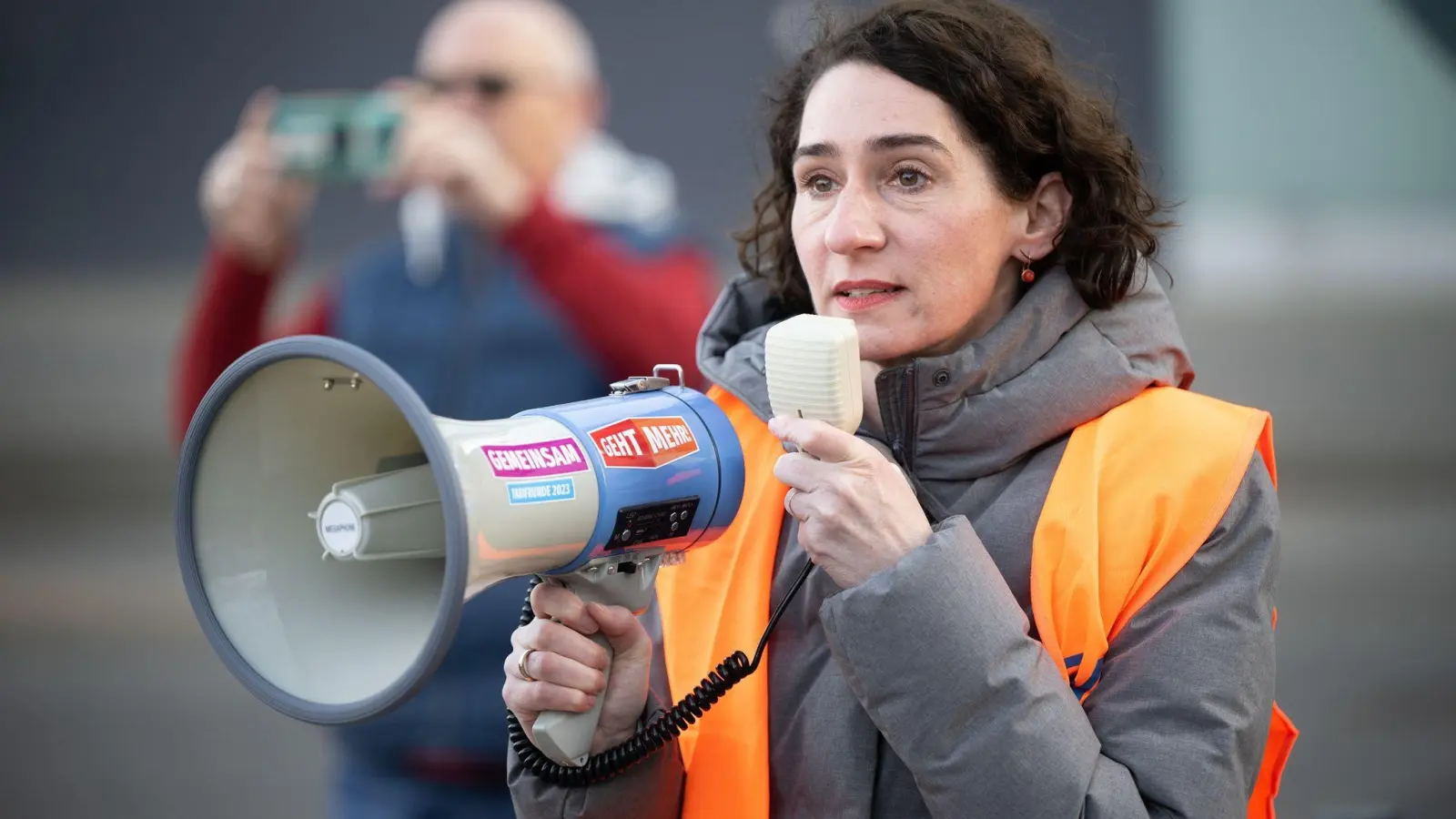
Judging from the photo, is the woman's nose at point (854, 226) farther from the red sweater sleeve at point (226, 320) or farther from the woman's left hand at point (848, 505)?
the red sweater sleeve at point (226, 320)

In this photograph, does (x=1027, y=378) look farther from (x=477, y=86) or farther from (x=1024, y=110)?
(x=477, y=86)

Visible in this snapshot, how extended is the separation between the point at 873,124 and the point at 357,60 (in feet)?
13.3

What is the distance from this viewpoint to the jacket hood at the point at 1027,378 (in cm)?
157

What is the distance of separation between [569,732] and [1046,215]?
0.77m

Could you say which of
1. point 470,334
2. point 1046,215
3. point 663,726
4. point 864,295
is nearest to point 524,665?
point 663,726

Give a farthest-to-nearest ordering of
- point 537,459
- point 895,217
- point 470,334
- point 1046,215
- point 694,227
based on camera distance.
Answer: point 694,227 → point 470,334 → point 1046,215 → point 895,217 → point 537,459

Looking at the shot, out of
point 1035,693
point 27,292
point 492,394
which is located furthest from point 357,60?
point 1035,693

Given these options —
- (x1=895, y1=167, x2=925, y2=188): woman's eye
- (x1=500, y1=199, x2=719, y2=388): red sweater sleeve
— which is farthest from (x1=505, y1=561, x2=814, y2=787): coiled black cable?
(x1=500, y1=199, x2=719, y2=388): red sweater sleeve

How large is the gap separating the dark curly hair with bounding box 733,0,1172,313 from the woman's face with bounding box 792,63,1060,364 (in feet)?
0.08

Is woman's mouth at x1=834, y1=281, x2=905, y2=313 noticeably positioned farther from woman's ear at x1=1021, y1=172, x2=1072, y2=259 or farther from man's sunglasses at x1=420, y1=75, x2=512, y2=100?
man's sunglasses at x1=420, y1=75, x2=512, y2=100

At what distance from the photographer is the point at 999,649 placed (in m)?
1.37

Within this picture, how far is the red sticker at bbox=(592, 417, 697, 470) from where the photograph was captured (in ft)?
4.66

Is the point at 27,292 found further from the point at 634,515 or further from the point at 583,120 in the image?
the point at 634,515

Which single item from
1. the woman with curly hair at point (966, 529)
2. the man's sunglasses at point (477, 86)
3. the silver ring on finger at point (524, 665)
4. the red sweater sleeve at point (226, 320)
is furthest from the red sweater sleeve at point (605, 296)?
the silver ring on finger at point (524, 665)
